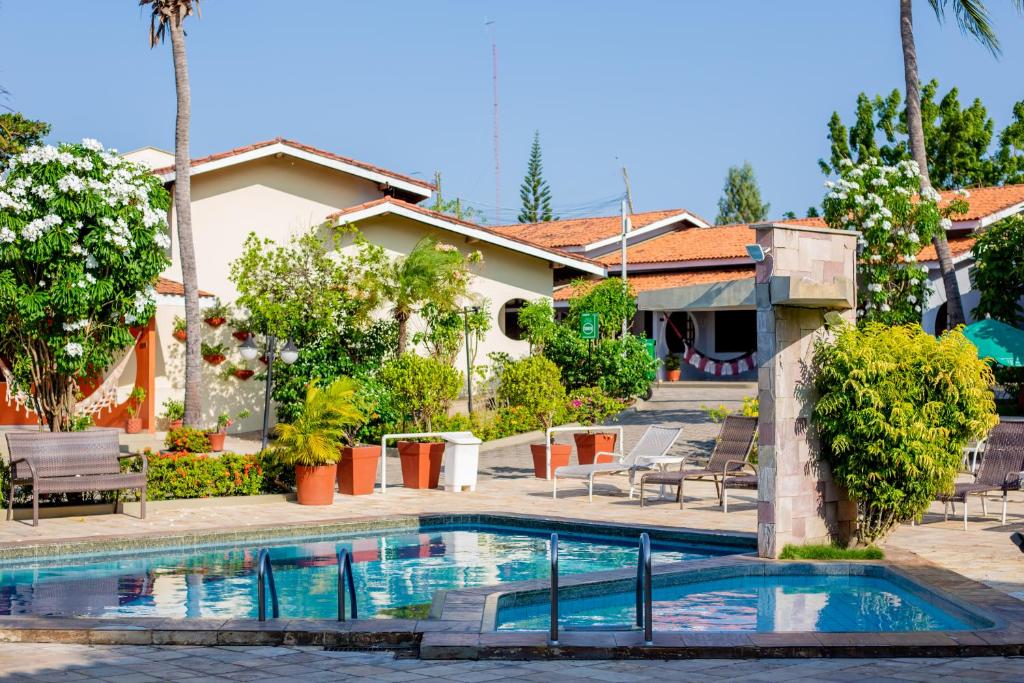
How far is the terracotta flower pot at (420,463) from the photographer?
17.2m

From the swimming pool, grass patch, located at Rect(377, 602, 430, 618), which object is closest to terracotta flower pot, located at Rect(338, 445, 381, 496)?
grass patch, located at Rect(377, 602, 430, 618)

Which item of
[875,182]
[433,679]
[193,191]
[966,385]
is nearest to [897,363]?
[966,385]

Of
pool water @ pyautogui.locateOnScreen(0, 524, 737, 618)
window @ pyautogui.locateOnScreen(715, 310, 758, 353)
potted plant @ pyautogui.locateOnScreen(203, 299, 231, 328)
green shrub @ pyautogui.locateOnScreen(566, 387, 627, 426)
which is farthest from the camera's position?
window @ pyautogui.locateOnScreen(715, 310, 758, 353)

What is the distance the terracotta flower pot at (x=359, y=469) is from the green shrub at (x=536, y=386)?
189 inches

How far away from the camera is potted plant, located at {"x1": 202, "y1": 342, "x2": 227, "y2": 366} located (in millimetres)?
24516

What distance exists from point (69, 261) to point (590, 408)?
1004 cm

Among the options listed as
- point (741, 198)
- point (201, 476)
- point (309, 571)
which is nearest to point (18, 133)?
point (201, 476)

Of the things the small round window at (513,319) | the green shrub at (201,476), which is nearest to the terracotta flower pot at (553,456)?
the green shrub at (201,476)

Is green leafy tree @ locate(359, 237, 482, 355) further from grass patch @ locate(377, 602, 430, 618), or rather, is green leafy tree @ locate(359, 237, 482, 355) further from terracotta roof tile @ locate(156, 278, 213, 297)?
grass patch @ locate(377, 602, 430, 618)

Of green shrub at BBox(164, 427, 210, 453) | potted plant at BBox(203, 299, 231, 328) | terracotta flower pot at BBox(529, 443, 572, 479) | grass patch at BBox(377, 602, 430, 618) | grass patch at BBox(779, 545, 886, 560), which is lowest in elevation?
grass patch at BBox(377, 602, 430, 618)

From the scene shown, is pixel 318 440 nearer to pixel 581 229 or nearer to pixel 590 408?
pixel 590 408

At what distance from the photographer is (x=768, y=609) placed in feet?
31.3

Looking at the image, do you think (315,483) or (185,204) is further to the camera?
(185,204)

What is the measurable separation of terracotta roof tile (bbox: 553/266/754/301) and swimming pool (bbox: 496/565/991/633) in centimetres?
2197
